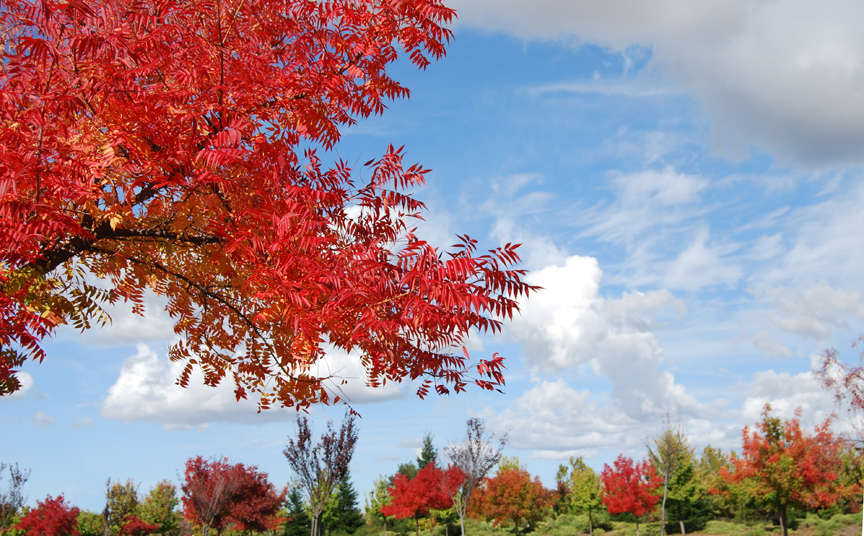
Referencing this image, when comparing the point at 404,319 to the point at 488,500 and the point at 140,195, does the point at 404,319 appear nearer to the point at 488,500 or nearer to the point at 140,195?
the point at 140,195

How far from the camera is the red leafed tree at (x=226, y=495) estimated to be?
95.1 ft

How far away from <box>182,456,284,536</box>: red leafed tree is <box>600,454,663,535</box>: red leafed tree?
20.3 m

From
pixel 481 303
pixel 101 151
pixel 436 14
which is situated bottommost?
pixel 481 303

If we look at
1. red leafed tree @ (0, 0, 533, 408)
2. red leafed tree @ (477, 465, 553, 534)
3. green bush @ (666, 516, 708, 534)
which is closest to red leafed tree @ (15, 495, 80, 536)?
red leafed tree @ (477, 465, 553, 534)

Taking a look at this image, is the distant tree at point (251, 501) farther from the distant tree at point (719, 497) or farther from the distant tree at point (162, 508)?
the distant tree at point (719, 497)

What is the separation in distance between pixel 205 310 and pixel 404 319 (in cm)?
495

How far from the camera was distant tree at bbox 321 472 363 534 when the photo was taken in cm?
4897

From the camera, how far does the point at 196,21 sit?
7.75 m

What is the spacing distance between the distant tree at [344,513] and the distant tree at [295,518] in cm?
181

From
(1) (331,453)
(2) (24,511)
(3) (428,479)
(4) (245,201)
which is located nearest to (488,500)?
(3) (428,479)

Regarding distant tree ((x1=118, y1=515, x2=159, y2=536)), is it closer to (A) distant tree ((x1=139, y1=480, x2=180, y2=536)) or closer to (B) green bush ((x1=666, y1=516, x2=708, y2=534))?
(A) distant tree ((x1=139, y1=480, x2=180, y2=536))

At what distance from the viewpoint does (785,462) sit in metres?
33.1

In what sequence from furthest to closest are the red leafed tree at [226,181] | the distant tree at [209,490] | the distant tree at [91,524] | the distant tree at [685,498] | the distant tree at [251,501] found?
1. the distant tree at [91,524]
2. the distant tree at [685,498]
3. the distant tree at [251,501]
4. the distant tree at [209,490]
5. the red leafed tree at [226,181]

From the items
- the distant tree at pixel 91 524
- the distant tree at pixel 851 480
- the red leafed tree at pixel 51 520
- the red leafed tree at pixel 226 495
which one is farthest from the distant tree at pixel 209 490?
the distant tree at pixel 851 480
